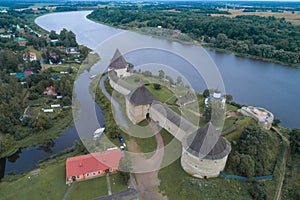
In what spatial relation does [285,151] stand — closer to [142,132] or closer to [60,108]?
[142,132]

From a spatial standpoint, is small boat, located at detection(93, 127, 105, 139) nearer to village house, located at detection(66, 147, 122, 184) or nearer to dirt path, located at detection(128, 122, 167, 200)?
dirt path, located at detection(128, 122, 167, 200)

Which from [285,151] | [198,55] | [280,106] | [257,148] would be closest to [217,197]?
[257,148]

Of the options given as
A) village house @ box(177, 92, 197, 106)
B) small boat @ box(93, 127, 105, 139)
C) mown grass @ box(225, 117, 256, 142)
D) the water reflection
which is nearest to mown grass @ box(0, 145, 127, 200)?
the water reflection

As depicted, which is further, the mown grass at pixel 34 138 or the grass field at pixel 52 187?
the mown grass at pixel 34 138

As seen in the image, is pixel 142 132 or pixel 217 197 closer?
pixel 217 197

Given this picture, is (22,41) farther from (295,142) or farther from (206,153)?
(295,142)

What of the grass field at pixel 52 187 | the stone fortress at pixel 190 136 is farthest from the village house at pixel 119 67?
the grass field at pixel 52 187

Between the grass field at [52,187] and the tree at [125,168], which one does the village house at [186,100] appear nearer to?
the tree at [125,168]
